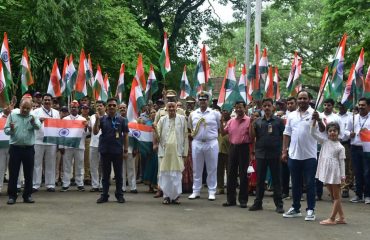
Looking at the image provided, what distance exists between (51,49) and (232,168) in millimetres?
12740

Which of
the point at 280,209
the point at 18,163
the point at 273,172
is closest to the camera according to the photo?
the point at 280,209

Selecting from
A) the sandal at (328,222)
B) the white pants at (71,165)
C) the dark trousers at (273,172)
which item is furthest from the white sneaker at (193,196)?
the sandal at (328,222)

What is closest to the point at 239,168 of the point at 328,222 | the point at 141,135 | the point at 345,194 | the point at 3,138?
the point at 328,222

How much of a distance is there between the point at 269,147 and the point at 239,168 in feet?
3.18

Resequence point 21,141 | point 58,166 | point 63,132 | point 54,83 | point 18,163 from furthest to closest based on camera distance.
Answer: point 54,83
point 58,166
point 63,132
point 18,163
point 21,141

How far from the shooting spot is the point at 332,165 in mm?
9211

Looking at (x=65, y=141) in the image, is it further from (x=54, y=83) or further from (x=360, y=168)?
(x=360, y=168)

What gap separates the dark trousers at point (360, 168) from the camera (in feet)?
38.3

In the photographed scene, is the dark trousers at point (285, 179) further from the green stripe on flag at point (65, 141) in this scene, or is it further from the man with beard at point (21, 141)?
the man with beard at point (21, 141)

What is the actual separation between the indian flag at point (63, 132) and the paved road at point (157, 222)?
59.5 inches

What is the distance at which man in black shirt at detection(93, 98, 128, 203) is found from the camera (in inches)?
439

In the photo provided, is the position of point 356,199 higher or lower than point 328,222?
higher

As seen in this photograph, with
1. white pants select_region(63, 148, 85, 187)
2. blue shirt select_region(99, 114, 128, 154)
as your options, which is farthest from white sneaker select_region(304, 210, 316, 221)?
white pants select_region(63, 148, 85, 187)

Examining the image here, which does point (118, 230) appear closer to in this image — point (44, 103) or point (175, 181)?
point (175, 181)
